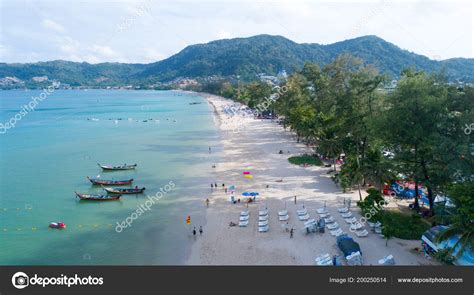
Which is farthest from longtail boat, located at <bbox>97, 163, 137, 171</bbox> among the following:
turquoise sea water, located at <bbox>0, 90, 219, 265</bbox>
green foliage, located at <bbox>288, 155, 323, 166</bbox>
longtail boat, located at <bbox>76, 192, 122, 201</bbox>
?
green foliage, located at <bbox>288, 155, 323, 166</bbox>

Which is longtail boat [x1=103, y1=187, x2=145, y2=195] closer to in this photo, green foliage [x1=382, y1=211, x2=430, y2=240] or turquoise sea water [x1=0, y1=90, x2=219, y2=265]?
turquoise sea water [x1=0, y1=90, x2=219, y2=265]

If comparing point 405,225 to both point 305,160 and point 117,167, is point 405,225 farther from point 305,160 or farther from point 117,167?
point 117,167

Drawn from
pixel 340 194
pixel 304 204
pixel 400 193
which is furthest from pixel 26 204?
pixel 400 193

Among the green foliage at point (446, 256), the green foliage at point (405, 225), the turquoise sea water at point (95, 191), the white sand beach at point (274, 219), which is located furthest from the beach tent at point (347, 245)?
the turquoise sea water at point (95, 191)

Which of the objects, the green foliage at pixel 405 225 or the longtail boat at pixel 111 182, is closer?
the green foliage at pixel 405 225

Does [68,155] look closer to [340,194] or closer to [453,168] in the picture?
[340,194]

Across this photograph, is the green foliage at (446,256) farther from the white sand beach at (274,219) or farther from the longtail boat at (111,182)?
the longtail boat at (111,182)
